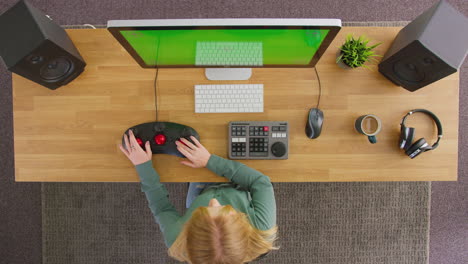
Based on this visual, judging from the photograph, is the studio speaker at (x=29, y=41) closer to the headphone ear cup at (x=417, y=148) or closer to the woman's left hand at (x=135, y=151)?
the woman's left hand at (x=135, y=151)

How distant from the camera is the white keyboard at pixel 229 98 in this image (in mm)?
1132

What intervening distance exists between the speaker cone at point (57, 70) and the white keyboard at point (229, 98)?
455mm

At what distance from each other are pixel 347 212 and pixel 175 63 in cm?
120

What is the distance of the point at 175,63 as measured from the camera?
3.65ft

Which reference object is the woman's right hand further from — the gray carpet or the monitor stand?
the gray carpet

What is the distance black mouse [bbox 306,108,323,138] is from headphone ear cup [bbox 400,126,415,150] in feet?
0.92

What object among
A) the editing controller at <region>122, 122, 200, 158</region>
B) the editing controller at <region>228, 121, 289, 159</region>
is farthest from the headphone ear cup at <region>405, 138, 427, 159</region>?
the editing controller at <region>122, 122, 200, 158</region>

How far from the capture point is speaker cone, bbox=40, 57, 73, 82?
1.07 meters

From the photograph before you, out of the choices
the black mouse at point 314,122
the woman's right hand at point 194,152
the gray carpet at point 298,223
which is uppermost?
the black mouse at point 314,122

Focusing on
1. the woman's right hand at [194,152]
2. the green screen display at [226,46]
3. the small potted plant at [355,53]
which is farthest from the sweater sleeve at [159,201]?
the small potted plant at [355,53]

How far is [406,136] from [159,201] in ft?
2.97

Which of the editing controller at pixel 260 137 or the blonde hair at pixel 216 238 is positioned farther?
the editing controller at pixel 260 137

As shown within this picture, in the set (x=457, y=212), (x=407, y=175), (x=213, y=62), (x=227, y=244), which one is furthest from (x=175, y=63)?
(x=457, y=212)

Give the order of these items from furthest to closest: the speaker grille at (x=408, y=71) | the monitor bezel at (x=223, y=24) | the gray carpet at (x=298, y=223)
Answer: the gray carpet at (x=298, y=223) → the speaker grille at (x=408, y=71) → the monitor bezel at (x=223, y=24)
